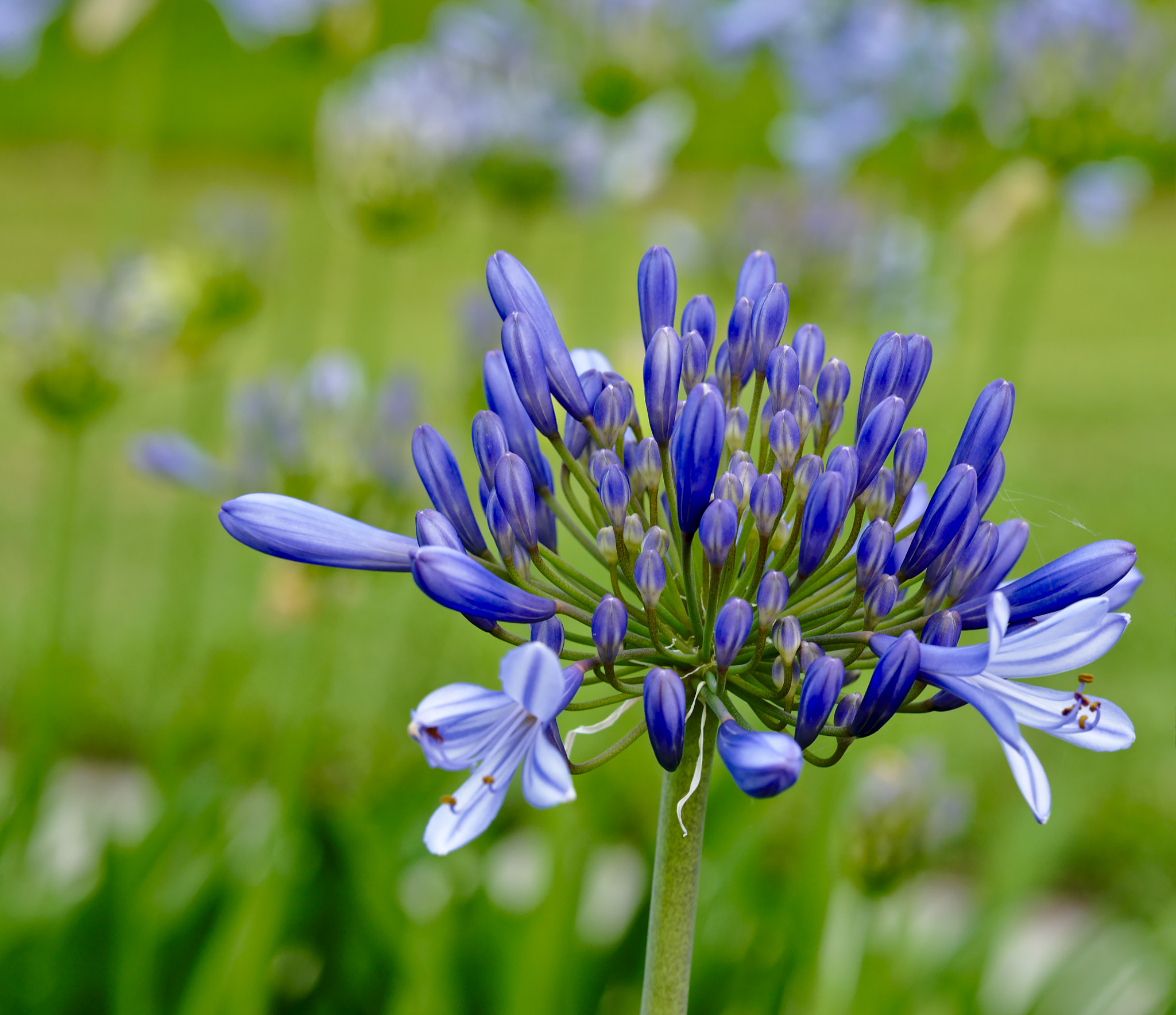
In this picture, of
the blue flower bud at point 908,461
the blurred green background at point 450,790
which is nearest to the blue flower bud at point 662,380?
the blue flower bud at point 908,461

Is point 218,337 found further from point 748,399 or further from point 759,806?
point 759,806

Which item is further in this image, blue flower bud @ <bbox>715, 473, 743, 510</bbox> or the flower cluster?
blue flower bud @ <bbox>715, 473, 743, 510</bbox>

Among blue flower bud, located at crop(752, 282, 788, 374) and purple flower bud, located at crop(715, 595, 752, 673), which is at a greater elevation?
blue flower bud, located at crop(752, 282, 788, 374)

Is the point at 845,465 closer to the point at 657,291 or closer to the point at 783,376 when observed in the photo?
the point at 783,376

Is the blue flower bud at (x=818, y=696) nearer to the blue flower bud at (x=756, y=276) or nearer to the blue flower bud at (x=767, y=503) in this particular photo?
the blue flower bud at (x=767, y=503)

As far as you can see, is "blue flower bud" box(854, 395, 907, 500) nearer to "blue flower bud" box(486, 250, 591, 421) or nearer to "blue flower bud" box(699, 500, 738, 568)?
"blue flower bud" box(699, 500, 738, 568)

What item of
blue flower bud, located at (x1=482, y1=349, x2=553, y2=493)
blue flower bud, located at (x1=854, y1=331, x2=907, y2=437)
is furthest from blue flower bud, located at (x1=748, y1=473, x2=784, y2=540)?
blue flower bud, located at (x1=482, y1=349, x2=553, y2=493)

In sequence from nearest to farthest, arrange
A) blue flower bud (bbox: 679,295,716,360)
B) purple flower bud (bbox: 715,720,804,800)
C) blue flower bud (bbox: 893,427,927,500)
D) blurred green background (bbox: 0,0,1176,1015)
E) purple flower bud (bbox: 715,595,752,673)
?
purple flower bud (bbox: 715,720,804,800) → purple flower bud (bbox: 715,595,752,673) → blue flower bud (bbox: 893,427,927,500) → blue flower bud (bbox: 679,295,716,360) → blurred green background (bbox: 0,0,1176,1015)
